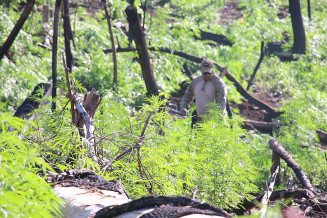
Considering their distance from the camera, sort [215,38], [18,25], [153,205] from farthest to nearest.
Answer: [215,38]
[18,25]
[153,205]

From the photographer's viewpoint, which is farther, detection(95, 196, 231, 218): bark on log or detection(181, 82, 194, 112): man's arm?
detection(181, 82, 194, 112): man's arm

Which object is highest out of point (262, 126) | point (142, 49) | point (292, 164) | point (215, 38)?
point (215, 38)

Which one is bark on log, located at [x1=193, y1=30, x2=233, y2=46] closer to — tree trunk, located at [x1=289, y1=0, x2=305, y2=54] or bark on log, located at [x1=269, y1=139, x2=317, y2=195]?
tree trunk, located at [x1=289, y1=0, x2=305, y2=54]

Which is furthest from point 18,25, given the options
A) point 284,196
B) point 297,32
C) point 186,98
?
point 297,32

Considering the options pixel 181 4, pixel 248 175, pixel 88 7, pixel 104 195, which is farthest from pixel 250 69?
pixel 104 195

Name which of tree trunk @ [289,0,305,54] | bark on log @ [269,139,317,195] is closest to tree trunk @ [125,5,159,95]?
bark on log @ [269,139,317,195]

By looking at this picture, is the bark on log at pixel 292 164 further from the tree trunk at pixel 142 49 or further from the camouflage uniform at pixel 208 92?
the tree trunk at pixel 142 49

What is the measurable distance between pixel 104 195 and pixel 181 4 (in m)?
14.9

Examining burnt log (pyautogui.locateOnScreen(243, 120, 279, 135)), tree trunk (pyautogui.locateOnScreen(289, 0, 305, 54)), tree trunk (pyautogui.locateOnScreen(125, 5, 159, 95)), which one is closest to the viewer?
tree trunk (pyautogui.locateOnScreen(125, 5, 159, 95))

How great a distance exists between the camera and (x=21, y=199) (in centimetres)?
216

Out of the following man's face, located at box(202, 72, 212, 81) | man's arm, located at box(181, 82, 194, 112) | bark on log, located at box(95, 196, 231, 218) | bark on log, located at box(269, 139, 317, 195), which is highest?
man's face, located at box(202, 72, 212, 81)

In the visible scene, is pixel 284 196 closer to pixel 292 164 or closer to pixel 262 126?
pixel 292 164

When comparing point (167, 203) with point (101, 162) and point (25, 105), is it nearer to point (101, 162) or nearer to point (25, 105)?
point (101, 162)

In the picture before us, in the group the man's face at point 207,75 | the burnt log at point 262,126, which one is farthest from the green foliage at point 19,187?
the burnt log at point 262,126
